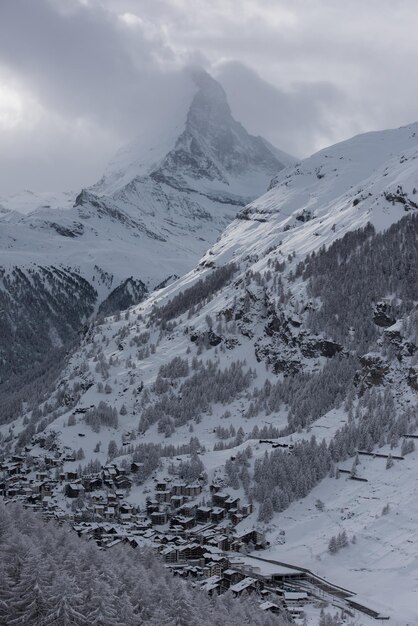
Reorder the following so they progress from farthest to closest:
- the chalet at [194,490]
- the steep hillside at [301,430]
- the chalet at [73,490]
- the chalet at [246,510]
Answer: the chalet at [73,490] < the chalet at [194,490] < the chalet at [246,510] < the steep hillside at [301,430]

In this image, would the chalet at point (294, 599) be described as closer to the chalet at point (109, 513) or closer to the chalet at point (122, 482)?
the chalet at point (109, 513)

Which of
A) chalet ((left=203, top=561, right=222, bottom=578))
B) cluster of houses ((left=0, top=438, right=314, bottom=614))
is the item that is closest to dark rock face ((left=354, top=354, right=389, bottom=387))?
cluster of houses ((left=0, top=438, right=314, bottom=614))

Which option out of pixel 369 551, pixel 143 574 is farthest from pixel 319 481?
pixel 143 574

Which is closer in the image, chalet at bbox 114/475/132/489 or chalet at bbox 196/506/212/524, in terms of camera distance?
chalet at bbox 196/506/212/524

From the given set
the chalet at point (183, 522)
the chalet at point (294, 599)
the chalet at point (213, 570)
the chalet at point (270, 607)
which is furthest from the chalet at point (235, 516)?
the chalet at point (270, 607)

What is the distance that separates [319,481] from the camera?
127875mm

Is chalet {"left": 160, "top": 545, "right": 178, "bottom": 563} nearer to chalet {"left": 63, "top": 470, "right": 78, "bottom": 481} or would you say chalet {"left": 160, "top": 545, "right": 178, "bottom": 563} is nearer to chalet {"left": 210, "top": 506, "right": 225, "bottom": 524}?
chalet {"left": 210, "top": 506, "right": 225, "bottom": 524}

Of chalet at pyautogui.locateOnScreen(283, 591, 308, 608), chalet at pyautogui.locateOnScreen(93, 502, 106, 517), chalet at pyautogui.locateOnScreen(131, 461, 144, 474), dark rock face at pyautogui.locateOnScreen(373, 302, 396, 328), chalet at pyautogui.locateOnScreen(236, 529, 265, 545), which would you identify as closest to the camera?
chalet at pyautogui.locateOnScreen(283, 591, 308, 608)

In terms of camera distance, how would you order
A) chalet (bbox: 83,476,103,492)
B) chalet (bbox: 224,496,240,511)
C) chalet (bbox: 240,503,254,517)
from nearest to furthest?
1. chalet (bbox: 240,503,254,517)
2. chalet (bbox: 224,496,240,511)
3. chalet (bbox: 83,476,103,492)

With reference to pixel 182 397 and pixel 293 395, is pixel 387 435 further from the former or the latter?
pixel 182 397

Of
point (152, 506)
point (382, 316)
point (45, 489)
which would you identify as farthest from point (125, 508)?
point (382, 316)

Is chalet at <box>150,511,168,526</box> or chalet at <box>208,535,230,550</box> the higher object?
chalet at <box>150,511,168,526</box>

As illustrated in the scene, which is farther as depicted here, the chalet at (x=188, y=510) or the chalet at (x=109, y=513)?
the chalet at (x=109, y=513)

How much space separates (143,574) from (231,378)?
98.6m
